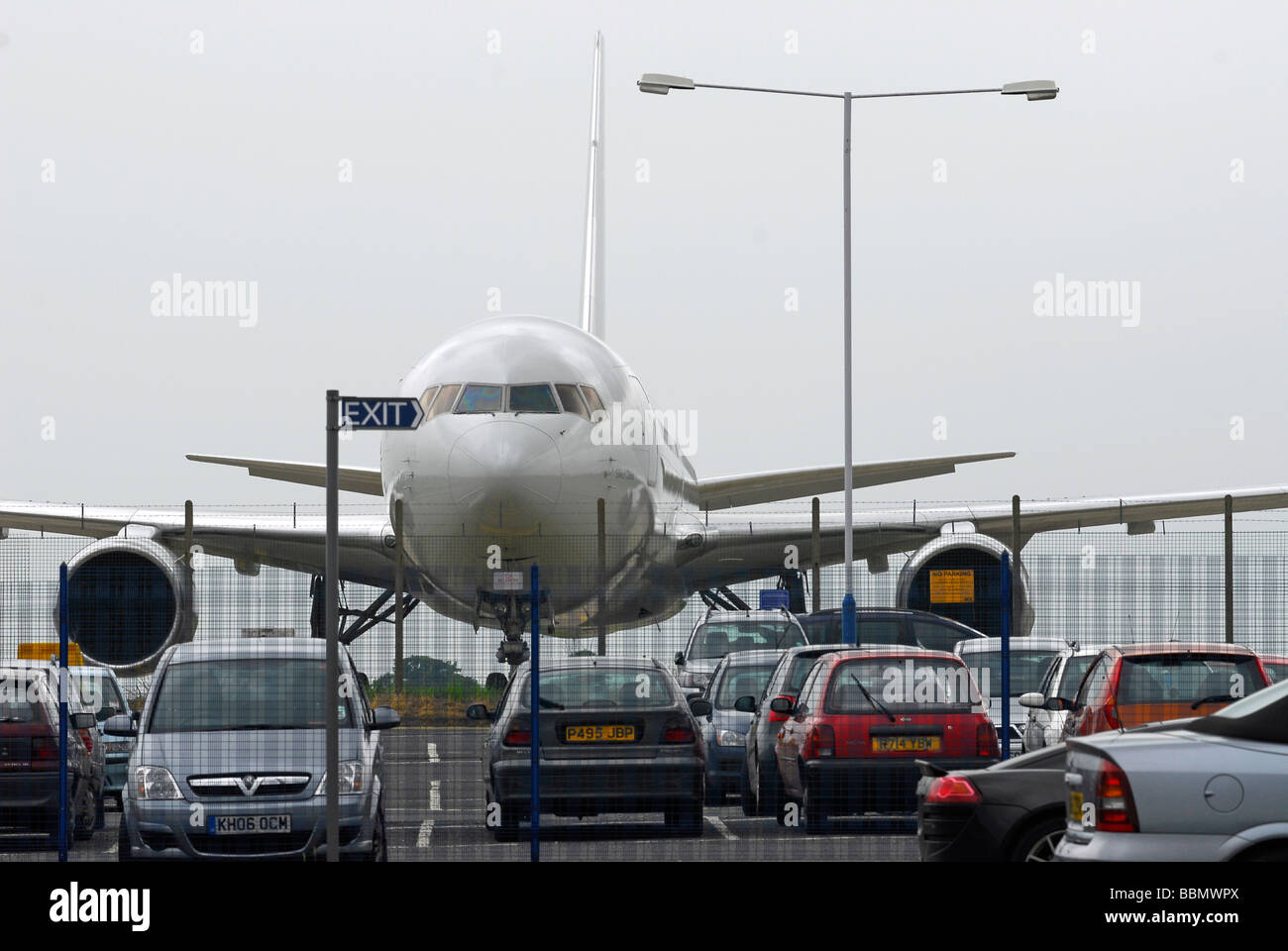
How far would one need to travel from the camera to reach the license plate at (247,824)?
11305 mm

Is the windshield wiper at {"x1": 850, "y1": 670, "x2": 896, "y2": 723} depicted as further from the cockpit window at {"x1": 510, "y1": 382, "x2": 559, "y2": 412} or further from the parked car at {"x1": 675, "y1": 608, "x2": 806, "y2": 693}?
the cockpit window at {"x1": 510, "y1": 382, "x2": 559, "y2": 412}

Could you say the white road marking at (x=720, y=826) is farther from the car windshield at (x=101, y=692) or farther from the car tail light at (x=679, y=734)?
the car windshield at (x=101, y=692)

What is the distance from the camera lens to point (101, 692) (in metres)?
17.6

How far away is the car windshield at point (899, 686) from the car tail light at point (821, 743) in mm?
180

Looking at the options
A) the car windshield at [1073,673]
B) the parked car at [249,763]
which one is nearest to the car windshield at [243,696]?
the parked car at [249,763]

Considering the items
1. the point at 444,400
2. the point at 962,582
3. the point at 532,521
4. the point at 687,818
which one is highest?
the point at 444,400

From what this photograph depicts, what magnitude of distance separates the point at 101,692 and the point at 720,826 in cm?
606

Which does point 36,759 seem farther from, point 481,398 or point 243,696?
point 481,398

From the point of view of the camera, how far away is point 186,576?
1438 cm

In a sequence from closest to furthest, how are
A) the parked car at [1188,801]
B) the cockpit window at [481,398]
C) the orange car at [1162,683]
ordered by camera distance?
1. the parked car at [1188,801]
2. the orange car at [1162,683]
3. the cockpit window at [481,398]

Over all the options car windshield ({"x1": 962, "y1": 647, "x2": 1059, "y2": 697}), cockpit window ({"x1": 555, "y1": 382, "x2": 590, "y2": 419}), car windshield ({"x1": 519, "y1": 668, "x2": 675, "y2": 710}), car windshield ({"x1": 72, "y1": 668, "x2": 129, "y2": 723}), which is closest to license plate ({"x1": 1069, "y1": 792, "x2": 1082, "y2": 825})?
car windshield ({"x1": 519, "y1": 668, "x2": 675, "y2": 710})

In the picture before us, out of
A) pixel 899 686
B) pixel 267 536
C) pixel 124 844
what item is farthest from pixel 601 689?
pixel 267 536

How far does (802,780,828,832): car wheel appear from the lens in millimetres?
12969
